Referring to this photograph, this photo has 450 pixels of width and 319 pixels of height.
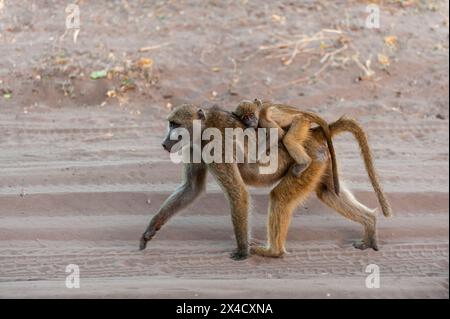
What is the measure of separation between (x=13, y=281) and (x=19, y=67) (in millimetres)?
6820

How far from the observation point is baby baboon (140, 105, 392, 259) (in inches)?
275

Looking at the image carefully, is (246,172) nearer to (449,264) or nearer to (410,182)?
(449,264)

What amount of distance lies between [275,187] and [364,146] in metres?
0.90

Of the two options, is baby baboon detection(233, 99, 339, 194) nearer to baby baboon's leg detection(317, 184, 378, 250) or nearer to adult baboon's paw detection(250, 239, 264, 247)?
baby baboon's leg detection(317, 184, 378, 250)

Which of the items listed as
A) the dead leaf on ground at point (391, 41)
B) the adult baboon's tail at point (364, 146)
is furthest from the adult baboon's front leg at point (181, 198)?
the dead leaf on ground at point (391, 41)

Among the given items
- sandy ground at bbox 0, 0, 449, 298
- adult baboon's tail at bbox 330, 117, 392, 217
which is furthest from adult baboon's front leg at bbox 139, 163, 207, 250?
adult baboon's tail at bbox 330, 117, 392, 217

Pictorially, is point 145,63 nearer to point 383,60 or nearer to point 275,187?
point 383,60

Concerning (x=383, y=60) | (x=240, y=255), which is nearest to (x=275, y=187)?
(x=240, y=255)

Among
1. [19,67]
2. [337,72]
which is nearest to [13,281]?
[19,67]

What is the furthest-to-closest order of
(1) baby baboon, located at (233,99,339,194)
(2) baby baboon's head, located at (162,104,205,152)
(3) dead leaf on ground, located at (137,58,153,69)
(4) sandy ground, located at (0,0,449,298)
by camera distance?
(3) dead leaf on ground, located at (137,58,153,69), (2) baby baboon's head, located at (162,104,205,152), (1) baby baboon, located at (233,99,339,194), (4) sandy ground, located at (0,0,449,298)

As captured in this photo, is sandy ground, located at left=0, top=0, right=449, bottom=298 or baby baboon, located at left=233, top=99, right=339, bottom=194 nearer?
sandy ground, located at left=0, top=0, right=449, bottom=298

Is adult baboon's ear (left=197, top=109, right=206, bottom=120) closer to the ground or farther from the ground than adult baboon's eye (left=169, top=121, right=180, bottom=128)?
farther from the ground

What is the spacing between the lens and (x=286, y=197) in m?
7.01

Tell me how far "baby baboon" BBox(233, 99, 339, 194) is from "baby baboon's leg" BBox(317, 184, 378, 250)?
0.29 m
